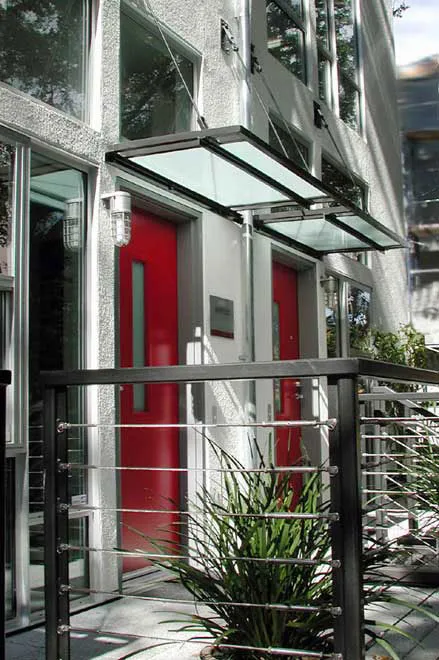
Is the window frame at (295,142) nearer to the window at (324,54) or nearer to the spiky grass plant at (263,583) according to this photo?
the window at (324,54)

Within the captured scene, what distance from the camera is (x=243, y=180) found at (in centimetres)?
557

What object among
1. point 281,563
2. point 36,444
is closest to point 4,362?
point 36,444

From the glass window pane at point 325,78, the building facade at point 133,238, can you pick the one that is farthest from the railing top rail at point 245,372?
the glass window pane at point 325,78

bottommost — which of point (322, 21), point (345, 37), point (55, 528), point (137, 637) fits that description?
point (137, 637)

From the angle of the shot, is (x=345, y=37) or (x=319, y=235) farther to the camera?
(x=345, y=37)

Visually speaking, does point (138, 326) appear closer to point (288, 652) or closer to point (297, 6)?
point (288, 652)

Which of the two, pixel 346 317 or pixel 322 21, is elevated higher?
pixel 322 21

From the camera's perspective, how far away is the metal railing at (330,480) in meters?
2.25

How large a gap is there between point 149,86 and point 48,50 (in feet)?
3.75

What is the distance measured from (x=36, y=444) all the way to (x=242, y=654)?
1.99 metres

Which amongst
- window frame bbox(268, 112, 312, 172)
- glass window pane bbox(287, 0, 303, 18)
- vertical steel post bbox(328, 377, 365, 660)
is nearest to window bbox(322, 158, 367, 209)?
window frame bbox(268, 112, 312, 172)

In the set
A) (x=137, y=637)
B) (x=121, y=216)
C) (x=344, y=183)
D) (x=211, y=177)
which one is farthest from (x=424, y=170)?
(x=137, y=637)

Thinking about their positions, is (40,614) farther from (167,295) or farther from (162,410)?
(167,295)

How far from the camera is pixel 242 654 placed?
2.67 m
